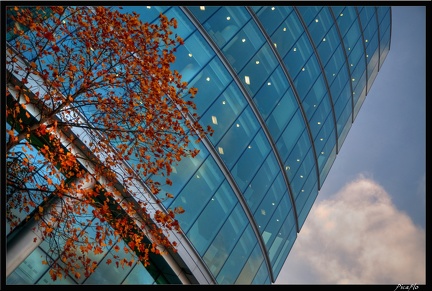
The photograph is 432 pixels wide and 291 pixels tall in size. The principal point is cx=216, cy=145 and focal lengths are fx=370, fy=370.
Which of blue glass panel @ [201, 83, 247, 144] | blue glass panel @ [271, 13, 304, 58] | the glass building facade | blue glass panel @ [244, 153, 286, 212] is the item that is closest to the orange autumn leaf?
the glass building facade

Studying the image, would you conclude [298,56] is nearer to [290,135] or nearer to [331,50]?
[331,50]

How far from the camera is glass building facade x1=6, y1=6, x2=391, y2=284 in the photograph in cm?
1450

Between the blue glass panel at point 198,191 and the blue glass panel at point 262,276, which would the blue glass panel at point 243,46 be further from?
the blue glass panel at point 262,276

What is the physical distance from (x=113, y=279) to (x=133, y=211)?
8.09 feet

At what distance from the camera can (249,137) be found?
17.9m

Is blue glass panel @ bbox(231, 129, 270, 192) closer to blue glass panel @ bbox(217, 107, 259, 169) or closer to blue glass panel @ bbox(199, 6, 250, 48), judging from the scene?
blue glass panel @ bbox(217, 107, 259, 169)

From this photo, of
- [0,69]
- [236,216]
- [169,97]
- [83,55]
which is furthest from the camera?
[236,216]

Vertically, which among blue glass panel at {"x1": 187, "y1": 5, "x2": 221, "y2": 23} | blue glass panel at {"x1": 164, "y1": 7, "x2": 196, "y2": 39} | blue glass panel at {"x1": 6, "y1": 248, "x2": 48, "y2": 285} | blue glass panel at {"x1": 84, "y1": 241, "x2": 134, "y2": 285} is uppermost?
blue glass panel at {"x1": 187, "y1": 5, "x2": 221, "y2": 23}

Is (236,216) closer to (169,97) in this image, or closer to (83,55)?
(169,97)

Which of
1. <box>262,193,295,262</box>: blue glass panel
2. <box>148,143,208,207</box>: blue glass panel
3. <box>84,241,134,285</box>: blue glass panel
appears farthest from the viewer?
<box>262,193,295,262</box>: blue glass panel

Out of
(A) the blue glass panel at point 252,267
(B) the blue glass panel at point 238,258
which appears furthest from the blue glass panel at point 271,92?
(A) the blue glass panel at point 252,267

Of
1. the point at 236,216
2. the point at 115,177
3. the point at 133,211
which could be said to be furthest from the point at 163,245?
the point at 236,216

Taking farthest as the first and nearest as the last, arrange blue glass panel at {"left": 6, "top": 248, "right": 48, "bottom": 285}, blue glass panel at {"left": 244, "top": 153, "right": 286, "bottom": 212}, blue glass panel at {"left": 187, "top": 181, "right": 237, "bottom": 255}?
blue glass panel at {"left": 244, "top": 153, "right": 286, "bottom": 212} < blue glass panel at {"left": 187, "top": 181, "right": 237, "bottom": 255} < blue glass panel at {"left": 6, "top": 248, "right": 48, "bottom": 285}

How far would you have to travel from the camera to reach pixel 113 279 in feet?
42.1
